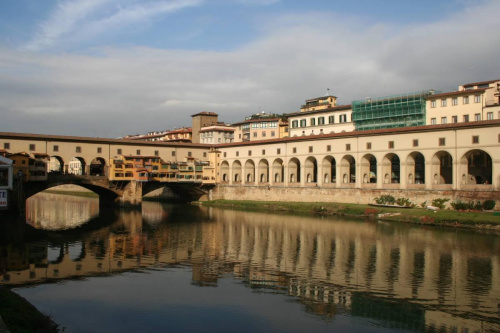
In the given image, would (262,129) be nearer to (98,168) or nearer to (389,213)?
(98,168)

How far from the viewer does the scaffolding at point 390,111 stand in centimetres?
5806

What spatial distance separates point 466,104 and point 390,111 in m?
11.1

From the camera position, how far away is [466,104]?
5247 centimetres

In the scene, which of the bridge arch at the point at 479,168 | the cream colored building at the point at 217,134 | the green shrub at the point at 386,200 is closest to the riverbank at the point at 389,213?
the green shrub at the point at 386,200

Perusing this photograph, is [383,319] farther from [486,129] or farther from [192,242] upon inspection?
[486,129]

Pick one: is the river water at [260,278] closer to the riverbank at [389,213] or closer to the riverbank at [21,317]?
the riverbank at [21,317]

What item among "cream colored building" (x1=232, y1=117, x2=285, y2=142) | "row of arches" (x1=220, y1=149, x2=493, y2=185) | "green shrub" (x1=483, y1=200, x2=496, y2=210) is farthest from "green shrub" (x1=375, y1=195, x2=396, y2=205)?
"cream colored building" (x1=232, y1=117, x2=285, y2=142)

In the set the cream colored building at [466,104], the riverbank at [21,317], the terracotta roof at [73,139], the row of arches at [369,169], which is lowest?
the riverbank at [21,317]

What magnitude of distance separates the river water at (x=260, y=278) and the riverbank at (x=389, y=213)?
258 cm

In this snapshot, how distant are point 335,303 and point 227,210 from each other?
128 feet

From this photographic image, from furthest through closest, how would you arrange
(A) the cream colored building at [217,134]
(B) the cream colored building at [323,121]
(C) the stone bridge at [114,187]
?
(A) the cream colored building at [217,134] → (B) the cream colored building at [323,121] → (C) the stone bridge at [114,187]

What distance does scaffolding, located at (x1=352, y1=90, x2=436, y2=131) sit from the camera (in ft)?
190

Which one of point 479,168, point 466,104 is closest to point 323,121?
point 466,104

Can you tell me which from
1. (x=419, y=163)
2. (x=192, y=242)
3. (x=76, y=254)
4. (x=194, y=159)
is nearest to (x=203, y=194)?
(x=194, y=159)
